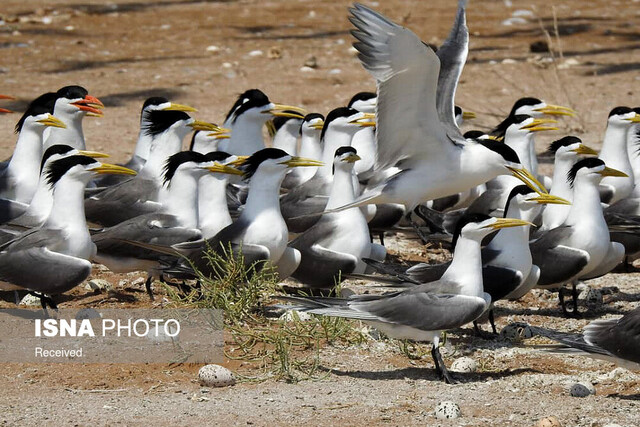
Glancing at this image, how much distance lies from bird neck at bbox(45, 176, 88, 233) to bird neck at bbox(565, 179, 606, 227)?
302cm

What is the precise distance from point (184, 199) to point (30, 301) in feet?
3.77

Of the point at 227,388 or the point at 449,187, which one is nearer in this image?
the point at 227,388

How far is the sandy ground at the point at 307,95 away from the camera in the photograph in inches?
208

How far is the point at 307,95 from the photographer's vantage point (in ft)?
44.0

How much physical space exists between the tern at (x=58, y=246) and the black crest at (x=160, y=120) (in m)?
1.79

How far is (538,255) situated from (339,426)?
271 centimetres

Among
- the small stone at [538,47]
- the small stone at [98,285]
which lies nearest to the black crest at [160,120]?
the small stone at [98,285]

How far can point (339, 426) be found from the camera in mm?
5000

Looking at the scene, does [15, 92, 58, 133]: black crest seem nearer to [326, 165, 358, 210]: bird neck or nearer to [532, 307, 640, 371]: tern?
[326, 165, 358, 210]: bird neck

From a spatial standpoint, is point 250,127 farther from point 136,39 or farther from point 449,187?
point 136,39

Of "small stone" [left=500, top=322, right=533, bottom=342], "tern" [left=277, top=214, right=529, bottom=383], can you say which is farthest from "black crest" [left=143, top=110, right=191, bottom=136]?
"small stone" [left=500, top=322, right=533, bottom=342]

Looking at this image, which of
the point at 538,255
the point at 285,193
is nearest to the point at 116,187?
the point at 285,193

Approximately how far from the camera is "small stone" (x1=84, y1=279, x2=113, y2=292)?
24.7 feet

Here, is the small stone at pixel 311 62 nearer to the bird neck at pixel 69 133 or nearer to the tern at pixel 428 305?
the bird neck at pixel 69 133
